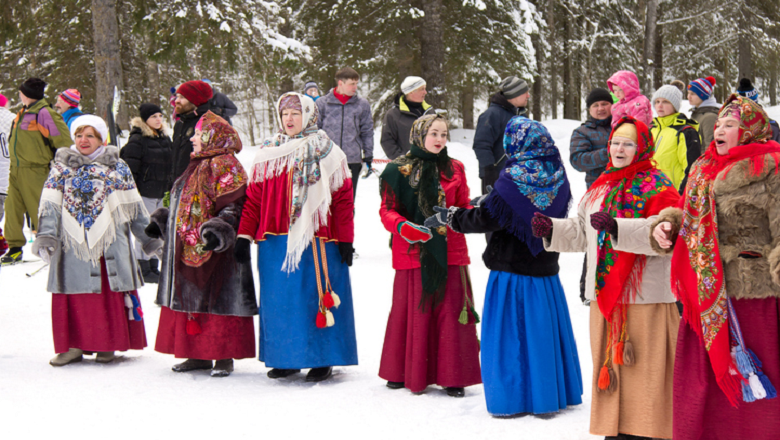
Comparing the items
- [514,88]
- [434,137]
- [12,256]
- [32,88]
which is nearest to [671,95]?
[514,88]

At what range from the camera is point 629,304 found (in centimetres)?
327

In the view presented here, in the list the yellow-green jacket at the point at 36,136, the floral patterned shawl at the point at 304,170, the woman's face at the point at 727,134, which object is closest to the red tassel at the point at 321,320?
the floral patterned shawl at the point at 304,170

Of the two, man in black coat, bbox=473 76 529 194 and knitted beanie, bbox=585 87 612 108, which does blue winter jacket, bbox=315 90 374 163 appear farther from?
knitted beanie, bbox=585 87 612 108

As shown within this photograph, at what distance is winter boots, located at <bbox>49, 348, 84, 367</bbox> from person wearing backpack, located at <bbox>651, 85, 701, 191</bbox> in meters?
5.06

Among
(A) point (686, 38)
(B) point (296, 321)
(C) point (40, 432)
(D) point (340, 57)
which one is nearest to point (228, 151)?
(B) point (296, 321)

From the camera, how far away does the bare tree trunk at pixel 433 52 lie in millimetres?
14016

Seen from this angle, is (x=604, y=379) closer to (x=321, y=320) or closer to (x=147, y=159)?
(x=321, y=320)

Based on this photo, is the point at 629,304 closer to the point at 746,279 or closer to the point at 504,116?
the point at 746,279

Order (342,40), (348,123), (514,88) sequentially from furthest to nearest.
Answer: (342,40)
(348,123)
(514,88)

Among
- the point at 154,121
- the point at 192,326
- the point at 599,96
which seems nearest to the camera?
the point at 192,326

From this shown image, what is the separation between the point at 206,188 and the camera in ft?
15.8

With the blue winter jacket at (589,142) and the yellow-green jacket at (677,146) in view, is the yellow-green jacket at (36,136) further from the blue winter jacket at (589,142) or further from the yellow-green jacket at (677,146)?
the yellow-green jacket at (677,146)

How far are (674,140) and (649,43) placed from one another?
15405 mm

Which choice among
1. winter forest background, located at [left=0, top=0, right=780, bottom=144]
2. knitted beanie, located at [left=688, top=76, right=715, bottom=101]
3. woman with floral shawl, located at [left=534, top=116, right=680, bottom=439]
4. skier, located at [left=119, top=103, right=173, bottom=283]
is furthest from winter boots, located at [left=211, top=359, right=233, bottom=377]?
winter forest background, located at [left=0, top=0, right=780, bottom=144]
